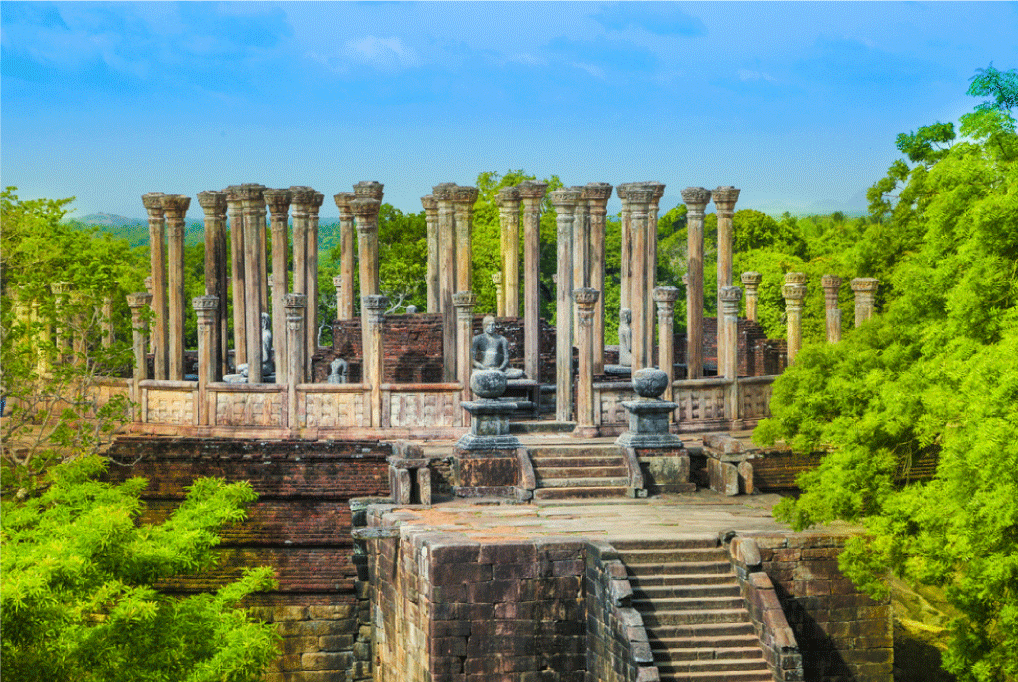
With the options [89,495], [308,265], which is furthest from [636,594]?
[308,265]

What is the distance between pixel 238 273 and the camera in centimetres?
2891

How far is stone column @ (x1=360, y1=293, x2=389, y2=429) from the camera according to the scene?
2384cm

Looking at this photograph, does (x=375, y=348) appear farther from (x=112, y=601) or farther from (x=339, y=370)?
(x=112, y=601)

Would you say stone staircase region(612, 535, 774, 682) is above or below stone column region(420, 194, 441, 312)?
below

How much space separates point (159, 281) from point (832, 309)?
13370 millimetres

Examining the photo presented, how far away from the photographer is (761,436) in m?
18.9

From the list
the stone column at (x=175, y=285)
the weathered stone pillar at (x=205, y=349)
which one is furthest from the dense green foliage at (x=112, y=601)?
the stone column at (x=175, y=285)

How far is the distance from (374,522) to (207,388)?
19.6 ft

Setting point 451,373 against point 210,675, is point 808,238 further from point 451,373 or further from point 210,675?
point 210,675

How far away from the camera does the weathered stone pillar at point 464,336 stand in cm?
2414

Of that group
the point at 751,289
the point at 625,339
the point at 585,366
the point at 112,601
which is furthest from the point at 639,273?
→ the point at 112,601

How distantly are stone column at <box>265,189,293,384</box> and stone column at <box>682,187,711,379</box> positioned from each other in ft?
25.1

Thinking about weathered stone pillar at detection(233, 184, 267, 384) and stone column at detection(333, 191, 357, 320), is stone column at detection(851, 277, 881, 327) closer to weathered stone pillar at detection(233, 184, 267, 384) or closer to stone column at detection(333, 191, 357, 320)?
stone column at detection(333, 191, 357, 320)

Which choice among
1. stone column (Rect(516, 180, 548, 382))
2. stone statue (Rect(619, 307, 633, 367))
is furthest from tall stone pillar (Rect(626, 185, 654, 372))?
stone statue (Rect(619, 307, 633, 367))
